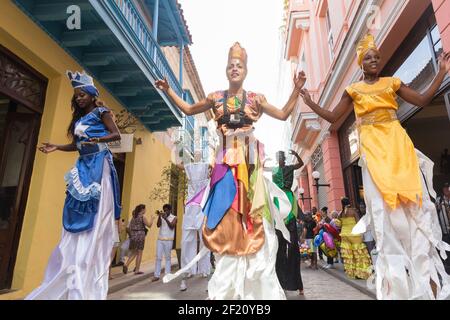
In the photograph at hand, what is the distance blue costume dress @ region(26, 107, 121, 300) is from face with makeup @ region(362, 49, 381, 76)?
2.43m

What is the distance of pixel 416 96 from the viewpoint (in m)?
2.62

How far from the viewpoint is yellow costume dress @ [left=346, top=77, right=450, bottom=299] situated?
82.2 inches

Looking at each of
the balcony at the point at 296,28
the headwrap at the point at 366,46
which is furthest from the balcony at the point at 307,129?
the headwrap at the point at 366,46

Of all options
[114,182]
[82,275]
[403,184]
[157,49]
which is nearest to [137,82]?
[157,49]

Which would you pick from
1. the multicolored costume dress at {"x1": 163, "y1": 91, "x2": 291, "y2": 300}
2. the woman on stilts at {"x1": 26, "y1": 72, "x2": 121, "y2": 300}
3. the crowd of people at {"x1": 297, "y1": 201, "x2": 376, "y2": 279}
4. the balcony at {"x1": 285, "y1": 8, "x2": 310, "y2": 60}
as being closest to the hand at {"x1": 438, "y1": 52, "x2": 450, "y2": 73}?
the multicolored costume dress at {"x1": 163, "y1": 91, "x2": 291, "y2": 300}

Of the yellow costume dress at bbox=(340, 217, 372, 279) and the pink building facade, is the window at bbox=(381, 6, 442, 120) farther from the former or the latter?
the yellow costume dress at bbox=(340, 217, 372, 279)

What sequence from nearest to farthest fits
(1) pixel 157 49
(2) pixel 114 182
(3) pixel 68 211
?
(3) pixel 68 211 → (2) pixel 114 182 → (1) pixel 157 49

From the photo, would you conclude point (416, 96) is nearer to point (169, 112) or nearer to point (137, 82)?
point (137, 82)

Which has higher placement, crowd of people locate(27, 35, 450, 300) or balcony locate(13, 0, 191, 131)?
balcony locate(13, 0, 191, 131)

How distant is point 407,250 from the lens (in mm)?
2215

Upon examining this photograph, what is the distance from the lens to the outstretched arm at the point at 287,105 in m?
2.61

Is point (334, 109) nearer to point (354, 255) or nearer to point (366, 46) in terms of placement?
point (366, 46)

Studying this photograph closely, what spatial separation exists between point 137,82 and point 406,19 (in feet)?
20.2

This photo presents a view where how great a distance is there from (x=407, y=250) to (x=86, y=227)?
7.97 feet
